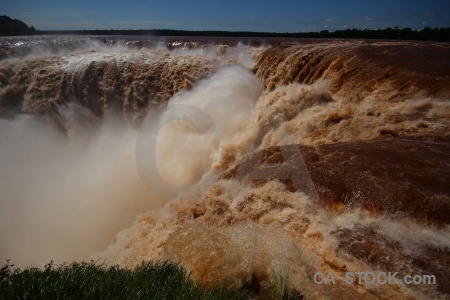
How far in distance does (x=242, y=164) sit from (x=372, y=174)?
240 centimetres

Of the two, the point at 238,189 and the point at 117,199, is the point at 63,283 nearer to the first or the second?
the point at 238,189

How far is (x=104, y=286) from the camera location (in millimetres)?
2973

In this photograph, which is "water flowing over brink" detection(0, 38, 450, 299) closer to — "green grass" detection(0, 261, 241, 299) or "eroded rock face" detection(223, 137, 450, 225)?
"eroded rock face" detection(223, 137, 450, 225)

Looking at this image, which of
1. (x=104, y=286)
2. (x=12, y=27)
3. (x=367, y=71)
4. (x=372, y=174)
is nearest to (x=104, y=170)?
(x=104, y=286)

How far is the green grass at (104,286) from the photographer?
2773mm

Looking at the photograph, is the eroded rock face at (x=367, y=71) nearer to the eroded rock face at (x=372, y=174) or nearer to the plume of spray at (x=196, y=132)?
the plume of spray at (x=196, y=132)

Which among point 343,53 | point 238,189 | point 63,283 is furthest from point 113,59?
point 63,283

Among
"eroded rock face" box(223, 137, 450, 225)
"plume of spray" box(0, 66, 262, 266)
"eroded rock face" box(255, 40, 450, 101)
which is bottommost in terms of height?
"plume of spray" box(0, 66, 262, 266)

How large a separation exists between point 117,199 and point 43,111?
9475 mm

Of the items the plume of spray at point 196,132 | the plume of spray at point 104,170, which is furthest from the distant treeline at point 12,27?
the plume of spray at point 196,132

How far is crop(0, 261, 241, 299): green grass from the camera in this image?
2.77 m

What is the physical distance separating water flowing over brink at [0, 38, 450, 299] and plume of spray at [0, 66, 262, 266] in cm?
5

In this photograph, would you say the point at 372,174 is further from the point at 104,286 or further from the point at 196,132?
the point at 196,132

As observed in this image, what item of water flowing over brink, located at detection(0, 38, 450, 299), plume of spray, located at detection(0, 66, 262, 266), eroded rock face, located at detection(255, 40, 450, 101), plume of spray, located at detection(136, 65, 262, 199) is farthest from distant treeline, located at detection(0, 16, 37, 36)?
eroded rock face, located at detection(255, 40, 450, 101)
